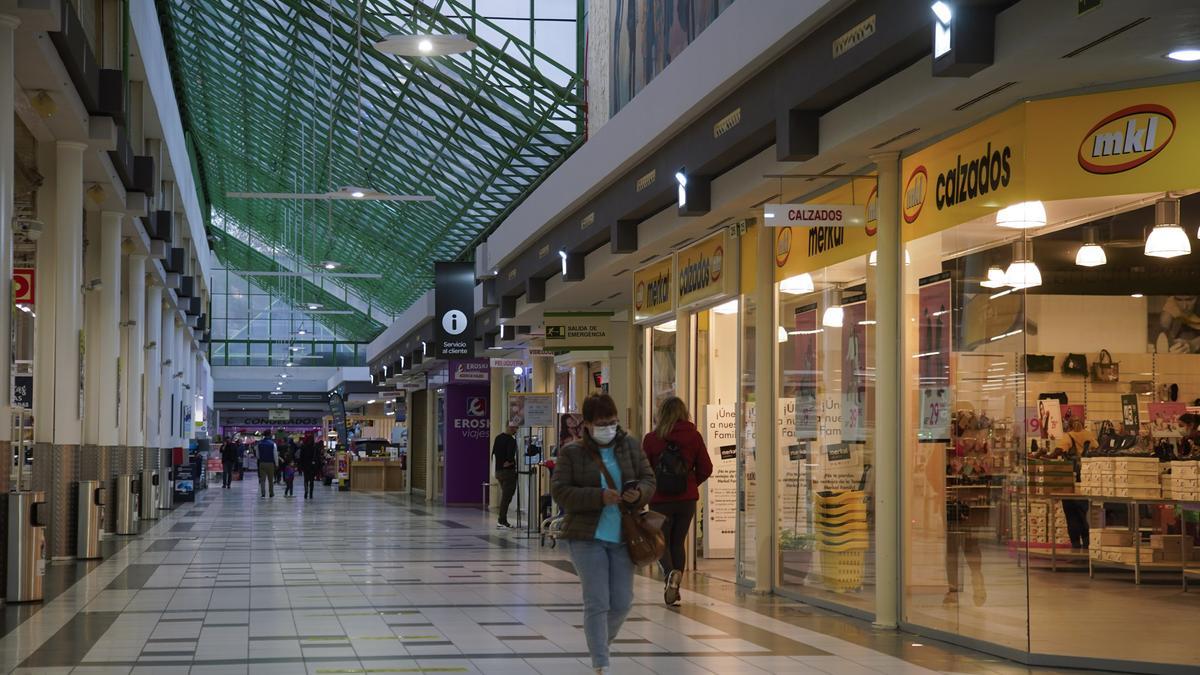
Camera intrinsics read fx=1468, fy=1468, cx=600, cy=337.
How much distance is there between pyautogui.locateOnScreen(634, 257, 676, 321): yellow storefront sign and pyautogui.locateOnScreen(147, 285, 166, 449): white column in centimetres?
966

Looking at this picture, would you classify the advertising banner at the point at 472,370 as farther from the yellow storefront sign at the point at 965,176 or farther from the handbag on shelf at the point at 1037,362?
the handbag on shelf at the point at 1037,362

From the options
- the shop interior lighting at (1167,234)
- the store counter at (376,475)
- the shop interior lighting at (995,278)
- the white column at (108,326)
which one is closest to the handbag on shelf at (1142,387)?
the shop interior lighting at (1167,234)

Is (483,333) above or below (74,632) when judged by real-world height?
above

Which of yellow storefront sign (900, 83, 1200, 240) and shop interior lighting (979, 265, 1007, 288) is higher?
yellow storefront sign (900, 83, 1200, 240)

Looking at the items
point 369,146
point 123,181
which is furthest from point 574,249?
point 369,146

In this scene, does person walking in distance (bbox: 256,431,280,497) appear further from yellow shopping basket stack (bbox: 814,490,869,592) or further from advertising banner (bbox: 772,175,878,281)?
yellow shopping basket stack (bbox: 814,490,869,592)

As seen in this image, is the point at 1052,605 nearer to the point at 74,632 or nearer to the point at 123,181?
the point at 74,632

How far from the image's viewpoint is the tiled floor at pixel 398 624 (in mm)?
7652

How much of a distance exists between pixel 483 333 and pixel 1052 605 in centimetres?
1861

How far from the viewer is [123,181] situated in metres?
16.5

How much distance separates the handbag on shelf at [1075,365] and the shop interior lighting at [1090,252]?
0.66m

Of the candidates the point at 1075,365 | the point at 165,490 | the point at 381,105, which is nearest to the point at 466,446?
the point at 165,490

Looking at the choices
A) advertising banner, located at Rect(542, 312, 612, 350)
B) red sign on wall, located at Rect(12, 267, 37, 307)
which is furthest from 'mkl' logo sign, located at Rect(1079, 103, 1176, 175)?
advertising banner, located at Rect(542, 312, 612, 350)

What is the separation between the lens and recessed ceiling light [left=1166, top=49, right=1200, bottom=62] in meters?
6.76
